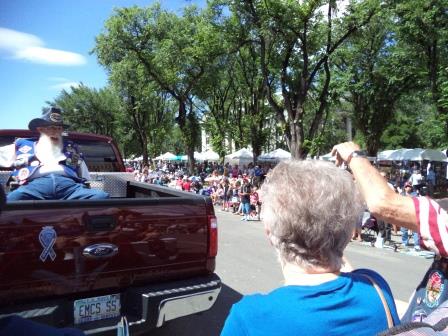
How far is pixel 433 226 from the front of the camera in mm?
1874

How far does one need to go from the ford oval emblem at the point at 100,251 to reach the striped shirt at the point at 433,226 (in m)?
2.28

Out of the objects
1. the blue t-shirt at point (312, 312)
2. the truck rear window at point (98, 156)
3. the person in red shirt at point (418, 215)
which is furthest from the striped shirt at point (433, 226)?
the truck rear window at point (98, 156)

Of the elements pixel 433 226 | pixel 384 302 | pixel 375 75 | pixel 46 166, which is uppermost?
pixel 375 75

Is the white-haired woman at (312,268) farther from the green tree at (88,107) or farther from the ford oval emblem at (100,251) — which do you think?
the green tree at (88,107)

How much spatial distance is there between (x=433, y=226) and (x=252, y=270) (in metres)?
5.76

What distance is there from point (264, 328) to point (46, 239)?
218 centimetres

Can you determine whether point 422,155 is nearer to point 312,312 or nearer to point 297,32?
point 297,32

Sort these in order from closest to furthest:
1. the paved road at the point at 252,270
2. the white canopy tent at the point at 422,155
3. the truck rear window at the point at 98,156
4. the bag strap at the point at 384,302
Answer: the bag strap at the point at 384,302, the paved road at the point at 252,270, the truck rear window at the point at 98,156, the white canopy tent at the point at 422,155

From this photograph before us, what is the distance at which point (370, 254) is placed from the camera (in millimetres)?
9398

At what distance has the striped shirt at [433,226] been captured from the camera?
1864mm

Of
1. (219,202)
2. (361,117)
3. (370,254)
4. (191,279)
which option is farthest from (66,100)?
(191,279)

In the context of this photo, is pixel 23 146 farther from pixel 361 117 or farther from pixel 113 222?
pixel 361 117

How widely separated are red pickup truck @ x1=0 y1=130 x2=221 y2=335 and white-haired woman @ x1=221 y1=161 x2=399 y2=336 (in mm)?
1900

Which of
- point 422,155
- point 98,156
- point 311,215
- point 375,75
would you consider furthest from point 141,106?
point 311,215
